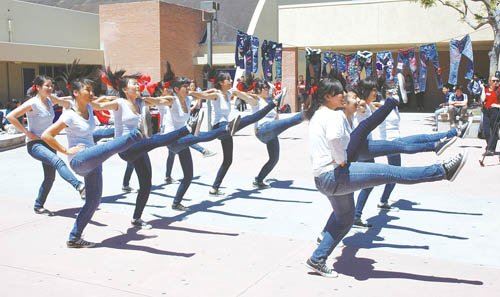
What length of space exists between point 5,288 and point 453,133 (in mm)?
4843

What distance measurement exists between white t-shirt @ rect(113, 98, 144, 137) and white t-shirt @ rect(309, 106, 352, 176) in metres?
2.50

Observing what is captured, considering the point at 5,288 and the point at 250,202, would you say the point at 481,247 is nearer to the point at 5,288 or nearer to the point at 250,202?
the point at 250,202

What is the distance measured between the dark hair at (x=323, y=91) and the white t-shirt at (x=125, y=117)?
7.63 feet

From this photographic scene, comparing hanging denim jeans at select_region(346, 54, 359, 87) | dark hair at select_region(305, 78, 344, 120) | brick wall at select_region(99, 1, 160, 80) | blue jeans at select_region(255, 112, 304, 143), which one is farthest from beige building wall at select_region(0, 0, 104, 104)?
dark hair at select_region(305, 78, 344, 120)

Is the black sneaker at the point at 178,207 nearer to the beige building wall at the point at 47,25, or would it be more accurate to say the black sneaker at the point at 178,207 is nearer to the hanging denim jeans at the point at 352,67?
the hanging denim jeans at the point at 352,67

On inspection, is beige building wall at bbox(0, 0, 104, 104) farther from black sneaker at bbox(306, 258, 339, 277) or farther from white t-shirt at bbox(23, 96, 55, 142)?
black sneaker at bbox(306, 258, 339, 277)

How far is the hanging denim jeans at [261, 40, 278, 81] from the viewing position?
20781mm

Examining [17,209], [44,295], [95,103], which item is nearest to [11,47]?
[17,209]

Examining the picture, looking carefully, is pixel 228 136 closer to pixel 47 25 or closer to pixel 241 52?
pixel 241 52

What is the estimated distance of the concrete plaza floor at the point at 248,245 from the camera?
457cm

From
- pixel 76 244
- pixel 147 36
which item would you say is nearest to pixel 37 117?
pixel 76 244

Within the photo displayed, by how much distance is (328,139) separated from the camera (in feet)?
14.3

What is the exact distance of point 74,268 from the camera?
5.02 metres

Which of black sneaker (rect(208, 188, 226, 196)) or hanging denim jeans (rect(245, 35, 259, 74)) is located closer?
black sneaker (rect(208, 188, 226, 196))
